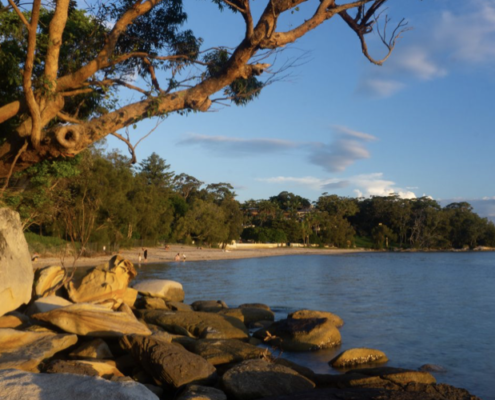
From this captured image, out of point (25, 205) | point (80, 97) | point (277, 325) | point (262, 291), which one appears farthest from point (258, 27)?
point (262, 291)

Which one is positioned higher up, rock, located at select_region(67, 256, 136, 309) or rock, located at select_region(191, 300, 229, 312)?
rock, located at select_region(67, 256, 136, 309)

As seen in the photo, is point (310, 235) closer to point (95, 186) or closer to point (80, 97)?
point (95, 186)

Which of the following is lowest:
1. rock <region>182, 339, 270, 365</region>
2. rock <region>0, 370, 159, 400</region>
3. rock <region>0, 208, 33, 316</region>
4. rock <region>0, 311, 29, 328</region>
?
rock <region>182, 339, 270, 365</region>

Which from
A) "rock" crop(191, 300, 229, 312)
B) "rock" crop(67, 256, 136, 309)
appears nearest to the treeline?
"rock" crop(67, 256, 136, 309)

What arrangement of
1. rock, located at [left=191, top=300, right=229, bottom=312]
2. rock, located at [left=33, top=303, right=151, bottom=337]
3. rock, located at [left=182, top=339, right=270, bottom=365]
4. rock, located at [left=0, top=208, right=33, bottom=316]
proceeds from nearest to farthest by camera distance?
rock, located at [left=0, top=208, right=33, bottom=316], rock, located at [left=33, top=303, right=151, bottom=337], rock, located at [left=182, top=339, right=270, bottom=365], rock, located at [left=191, top=300, right=229, bottom=312]

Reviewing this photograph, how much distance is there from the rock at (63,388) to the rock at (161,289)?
11.1 metres

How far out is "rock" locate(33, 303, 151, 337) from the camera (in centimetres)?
830

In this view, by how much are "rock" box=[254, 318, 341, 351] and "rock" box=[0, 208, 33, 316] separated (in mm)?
6263

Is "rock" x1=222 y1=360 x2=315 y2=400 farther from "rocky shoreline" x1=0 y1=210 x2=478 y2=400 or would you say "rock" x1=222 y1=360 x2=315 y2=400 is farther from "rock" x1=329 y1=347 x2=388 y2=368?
"rock" x1=329 y1=347 x2=388 y2=368

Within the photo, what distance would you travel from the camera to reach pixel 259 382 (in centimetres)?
684

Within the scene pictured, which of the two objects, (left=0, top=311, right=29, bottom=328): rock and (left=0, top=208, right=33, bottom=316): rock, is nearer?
(left=0, top=208, right=33, bottom=316): rock

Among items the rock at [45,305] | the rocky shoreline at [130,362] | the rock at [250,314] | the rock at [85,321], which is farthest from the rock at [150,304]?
the rock at [85,321]

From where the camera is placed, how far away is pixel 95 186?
137ft

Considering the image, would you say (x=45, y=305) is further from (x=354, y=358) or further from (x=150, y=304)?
(x=354, y=358)
